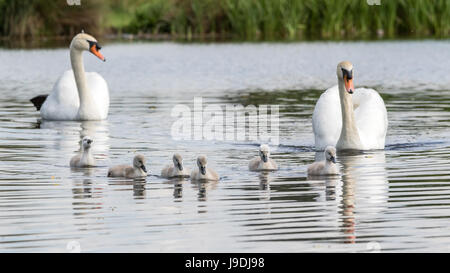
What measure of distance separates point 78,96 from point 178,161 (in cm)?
761

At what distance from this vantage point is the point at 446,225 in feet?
28.2

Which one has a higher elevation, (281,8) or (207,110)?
(281,8)

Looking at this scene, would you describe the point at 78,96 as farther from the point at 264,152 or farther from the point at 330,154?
the point at 330,154

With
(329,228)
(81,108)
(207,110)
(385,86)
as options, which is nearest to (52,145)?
(81,108)

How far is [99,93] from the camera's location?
1844cm

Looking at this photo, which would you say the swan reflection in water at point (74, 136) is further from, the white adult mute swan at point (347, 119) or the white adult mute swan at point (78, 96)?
the white adult mute swan at point (347, 119)

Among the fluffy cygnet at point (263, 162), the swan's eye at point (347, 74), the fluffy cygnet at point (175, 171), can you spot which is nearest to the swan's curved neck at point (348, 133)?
the swan's eye at point (347, 74)

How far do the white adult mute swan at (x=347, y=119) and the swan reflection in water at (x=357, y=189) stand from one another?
8.3 inches

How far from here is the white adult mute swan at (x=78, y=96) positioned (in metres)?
18.0

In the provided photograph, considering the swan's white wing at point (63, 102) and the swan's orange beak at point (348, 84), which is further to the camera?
the swan's white wing at point (63, 102)

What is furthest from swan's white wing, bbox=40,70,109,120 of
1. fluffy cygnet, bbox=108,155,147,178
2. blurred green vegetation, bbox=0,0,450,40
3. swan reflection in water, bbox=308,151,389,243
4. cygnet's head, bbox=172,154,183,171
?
blurred green vegetation, bbox=0,0,450,40

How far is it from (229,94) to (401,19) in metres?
23.3

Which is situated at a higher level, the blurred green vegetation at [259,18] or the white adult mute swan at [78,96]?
the blurred green vegetation at [259,18]

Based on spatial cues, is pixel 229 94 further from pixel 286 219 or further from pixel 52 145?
pixel 286 219
